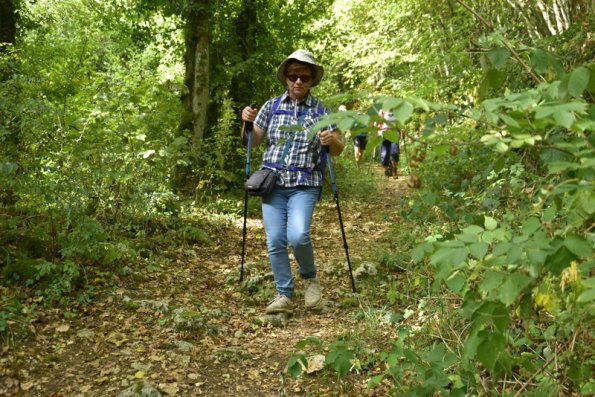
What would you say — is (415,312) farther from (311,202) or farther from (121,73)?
(121,73)

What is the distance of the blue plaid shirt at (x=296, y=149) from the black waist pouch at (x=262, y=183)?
0.32 feet

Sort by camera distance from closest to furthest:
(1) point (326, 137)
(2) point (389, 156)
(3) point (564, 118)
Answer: (3) point (564, 118) < (1) point (326, 137) < (2) point (389, 156)

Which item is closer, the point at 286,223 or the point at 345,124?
the point at 345,124

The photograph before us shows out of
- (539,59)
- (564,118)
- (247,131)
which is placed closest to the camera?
(564,118)

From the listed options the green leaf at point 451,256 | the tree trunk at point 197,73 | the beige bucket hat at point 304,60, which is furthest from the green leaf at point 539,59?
the tree trunk at point 197,73

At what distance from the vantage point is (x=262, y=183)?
5.09 metres

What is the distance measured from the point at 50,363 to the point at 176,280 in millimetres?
2249

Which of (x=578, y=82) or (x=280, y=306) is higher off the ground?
(x=578, y=82)

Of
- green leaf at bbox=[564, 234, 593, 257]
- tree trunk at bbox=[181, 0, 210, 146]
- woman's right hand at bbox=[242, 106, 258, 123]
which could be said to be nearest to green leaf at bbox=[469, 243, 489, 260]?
green leaf at bbox=[564, 234, 593, 257]

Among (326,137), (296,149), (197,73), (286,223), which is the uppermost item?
(197,73)

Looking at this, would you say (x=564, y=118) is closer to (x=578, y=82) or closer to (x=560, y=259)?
(x=578, y=82)

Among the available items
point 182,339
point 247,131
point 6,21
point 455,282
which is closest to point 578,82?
point 455,282

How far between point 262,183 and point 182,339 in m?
1.55

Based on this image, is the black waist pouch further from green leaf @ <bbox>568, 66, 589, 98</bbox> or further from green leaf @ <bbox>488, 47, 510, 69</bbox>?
green leaf @ <bbox>568, 66, 589, 98</bbox>
